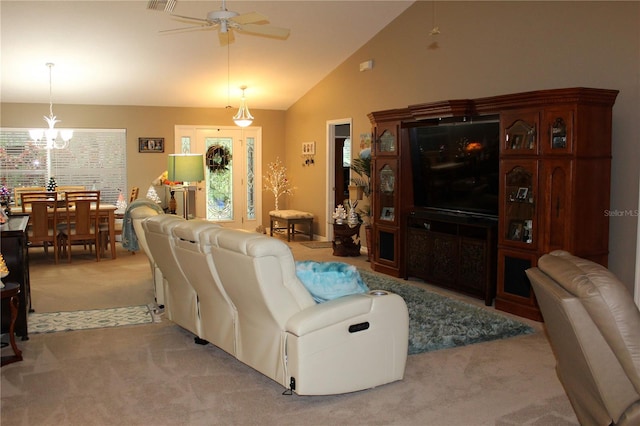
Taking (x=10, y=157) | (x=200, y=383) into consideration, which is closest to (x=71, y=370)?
(x=200, y=383)

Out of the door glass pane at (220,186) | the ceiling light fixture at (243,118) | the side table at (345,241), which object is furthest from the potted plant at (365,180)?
the door glass pane at (220,186)

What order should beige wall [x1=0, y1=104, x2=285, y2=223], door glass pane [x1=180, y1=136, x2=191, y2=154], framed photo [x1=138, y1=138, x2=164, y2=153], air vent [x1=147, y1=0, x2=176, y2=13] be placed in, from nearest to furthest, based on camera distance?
air vent [x1=147, y1=0, x2=176, y2=13] < beige wall [x1=0, y1=104, x2=285, y2=223] < framed photo [x1=138, y1=138, x2=164, y2=153] < door glass pane [x1=180, y1=136, x2=191, y2=154]

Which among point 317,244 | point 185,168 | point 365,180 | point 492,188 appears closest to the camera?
point 492,188

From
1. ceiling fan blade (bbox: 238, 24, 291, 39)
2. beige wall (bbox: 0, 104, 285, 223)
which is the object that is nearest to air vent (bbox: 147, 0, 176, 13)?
ceiling fan blade (bbox: 238, 24, 291, 39)

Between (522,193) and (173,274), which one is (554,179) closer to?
(522,193)

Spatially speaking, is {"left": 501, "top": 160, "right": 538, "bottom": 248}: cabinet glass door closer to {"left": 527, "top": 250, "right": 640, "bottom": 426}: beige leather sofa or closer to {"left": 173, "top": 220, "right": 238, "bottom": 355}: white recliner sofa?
{"left": 527, "top": 250, "right": 640, "bottom": 426}: beige leather sofa

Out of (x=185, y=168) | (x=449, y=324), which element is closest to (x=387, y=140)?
(x=185, y=168)

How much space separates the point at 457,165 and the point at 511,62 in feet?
3.96

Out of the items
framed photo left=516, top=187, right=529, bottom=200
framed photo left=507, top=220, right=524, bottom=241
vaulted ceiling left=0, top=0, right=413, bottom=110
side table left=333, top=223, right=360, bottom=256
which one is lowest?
side table left=333, top=223, right=360, bottom=256

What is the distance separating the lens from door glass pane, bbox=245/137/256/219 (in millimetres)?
11672

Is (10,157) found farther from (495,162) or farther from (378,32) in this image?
(495,162)

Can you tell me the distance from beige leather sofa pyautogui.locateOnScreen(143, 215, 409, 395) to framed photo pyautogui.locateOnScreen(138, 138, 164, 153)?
7.01 m

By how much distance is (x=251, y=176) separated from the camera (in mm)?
11703

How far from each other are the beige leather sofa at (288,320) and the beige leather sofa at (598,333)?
3.56 feet
